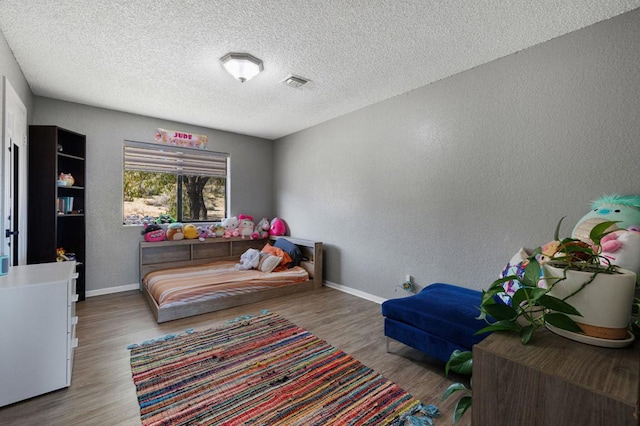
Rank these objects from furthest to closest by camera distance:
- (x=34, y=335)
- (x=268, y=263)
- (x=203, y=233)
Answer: (x=203, y=233) < (x=268, y=263) < (x=34, y=335)

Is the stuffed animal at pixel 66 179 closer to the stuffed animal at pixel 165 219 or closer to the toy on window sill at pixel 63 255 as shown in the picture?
the toy on window sill at pixel 63 255

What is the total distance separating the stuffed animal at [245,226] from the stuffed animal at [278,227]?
1.20ft

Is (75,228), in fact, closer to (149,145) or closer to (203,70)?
(149,145)

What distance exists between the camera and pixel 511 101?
2.35 meters

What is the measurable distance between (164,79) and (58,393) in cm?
277

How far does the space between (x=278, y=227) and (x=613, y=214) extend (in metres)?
4.15

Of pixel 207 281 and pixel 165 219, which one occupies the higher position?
pixel 165 219

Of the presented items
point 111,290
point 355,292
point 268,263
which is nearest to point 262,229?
point 268,263

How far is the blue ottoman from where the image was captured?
1805 millimetres

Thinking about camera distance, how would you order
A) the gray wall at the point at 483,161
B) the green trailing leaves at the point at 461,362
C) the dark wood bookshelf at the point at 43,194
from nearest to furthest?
the green trailing leaves at the point at 461,362
the gray wall at the point at 483,161
the dark wood bookshelf at the point at 43,194

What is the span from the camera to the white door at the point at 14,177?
2186mm

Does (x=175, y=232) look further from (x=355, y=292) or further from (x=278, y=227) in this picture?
(x=355, y=292)

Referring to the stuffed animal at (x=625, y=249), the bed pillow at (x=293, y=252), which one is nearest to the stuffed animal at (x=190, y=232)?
the bed pillow at (x=293, y=252)

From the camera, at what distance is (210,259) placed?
14.8 feet
